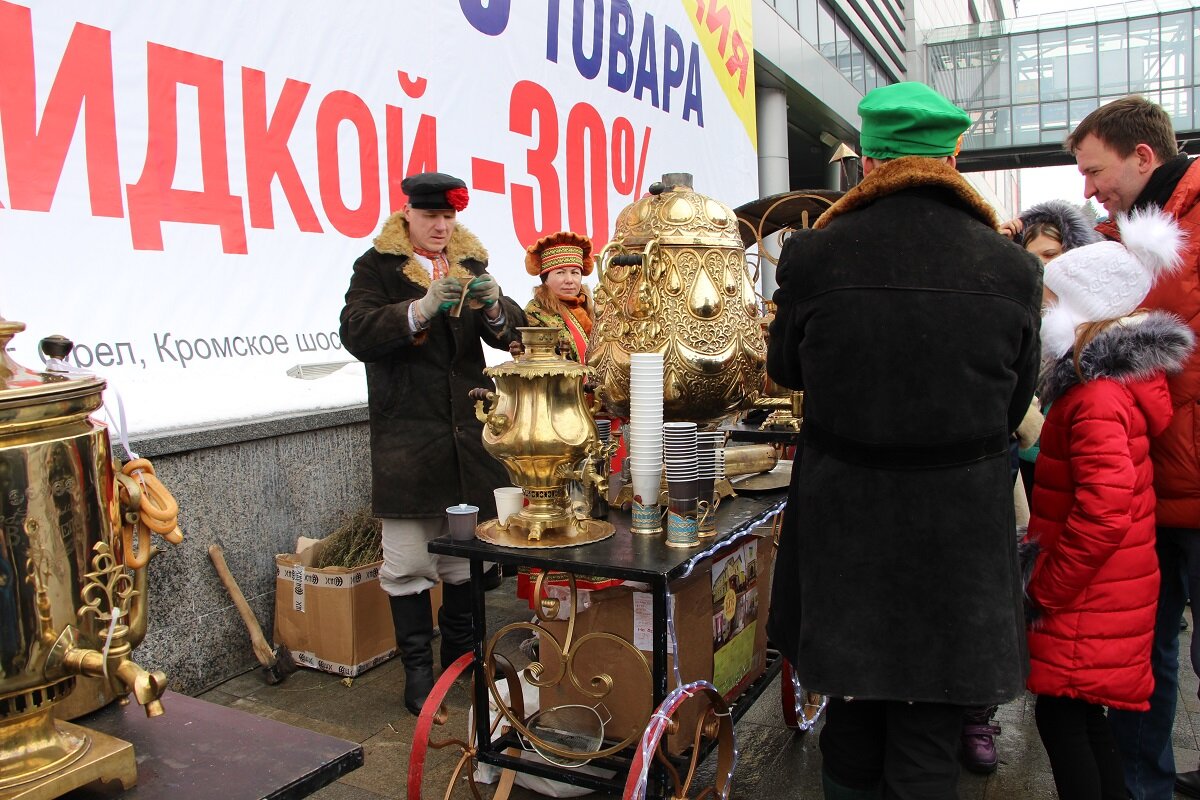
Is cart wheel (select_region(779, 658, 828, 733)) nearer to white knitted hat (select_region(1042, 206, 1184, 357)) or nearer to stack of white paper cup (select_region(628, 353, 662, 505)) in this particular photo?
stack of white paper cup (select_region(628, 353, 662, 505))

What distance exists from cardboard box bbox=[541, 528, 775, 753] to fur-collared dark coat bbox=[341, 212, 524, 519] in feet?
2.52

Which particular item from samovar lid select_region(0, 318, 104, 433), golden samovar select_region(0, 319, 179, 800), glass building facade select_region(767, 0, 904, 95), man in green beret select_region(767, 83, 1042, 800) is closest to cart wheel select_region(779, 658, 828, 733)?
man in green beret select_region(767, 83, 1042, 800)

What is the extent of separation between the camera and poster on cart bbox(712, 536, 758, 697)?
2711 millimetres

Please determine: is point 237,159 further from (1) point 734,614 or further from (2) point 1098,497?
(2) point 1098,497

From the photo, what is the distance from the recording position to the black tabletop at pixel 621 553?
2080 millimetres

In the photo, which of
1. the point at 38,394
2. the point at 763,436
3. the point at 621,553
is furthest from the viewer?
the point at 763,436

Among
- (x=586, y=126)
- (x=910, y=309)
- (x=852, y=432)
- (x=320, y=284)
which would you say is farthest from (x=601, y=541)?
(x=586, y=126)

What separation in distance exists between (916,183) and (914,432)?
→ 0.49 metres

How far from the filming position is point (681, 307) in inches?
97.9

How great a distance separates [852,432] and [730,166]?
24.9 ft

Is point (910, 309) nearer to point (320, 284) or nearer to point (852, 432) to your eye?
point (852, 432)

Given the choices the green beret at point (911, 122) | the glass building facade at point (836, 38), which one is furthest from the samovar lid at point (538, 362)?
the glass building facade at point (836, 38)

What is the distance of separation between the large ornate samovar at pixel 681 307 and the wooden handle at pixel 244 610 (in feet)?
5.97

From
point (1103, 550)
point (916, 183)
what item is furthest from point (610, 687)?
point (916, 183)
